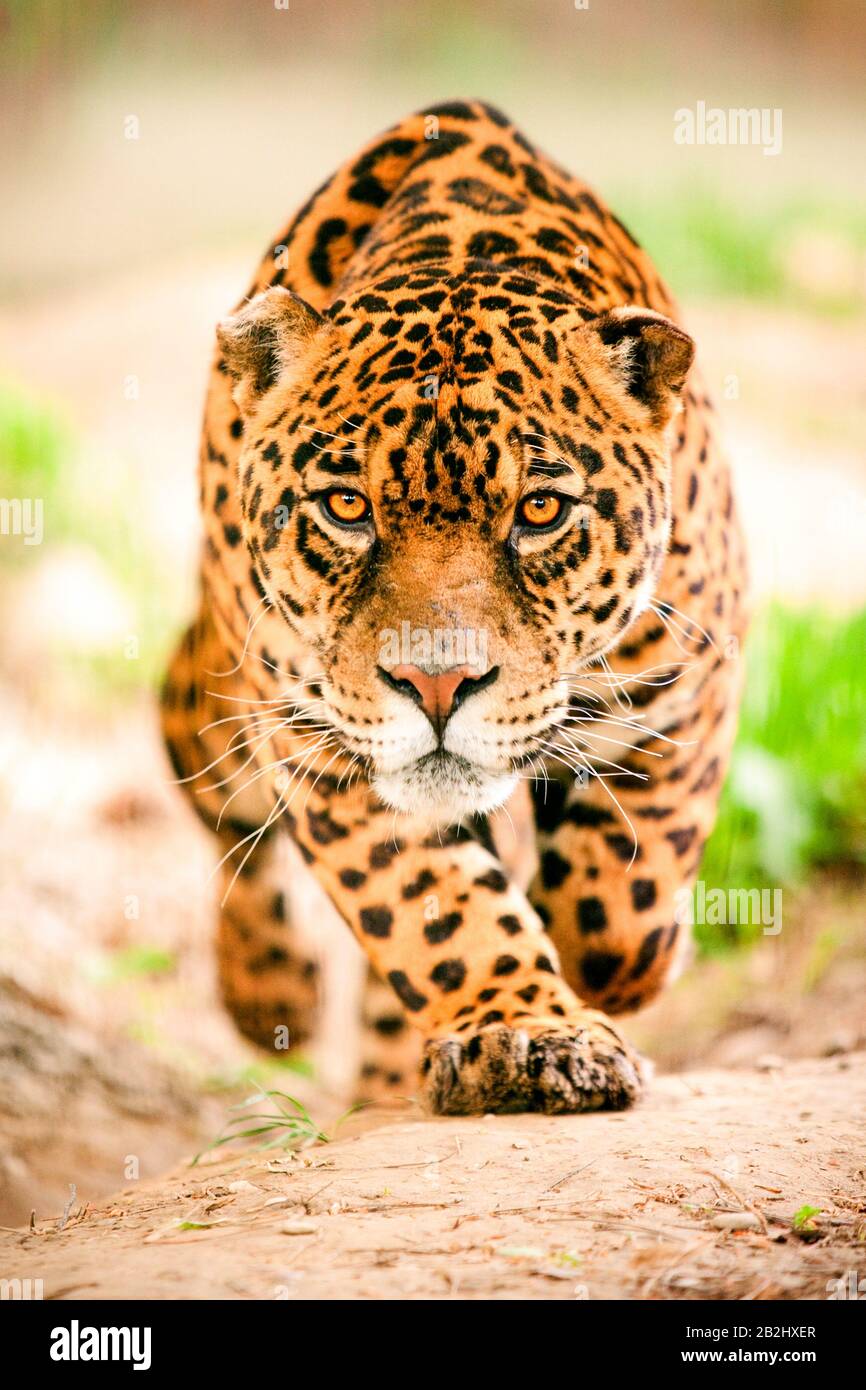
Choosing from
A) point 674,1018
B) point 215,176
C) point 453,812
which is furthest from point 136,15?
point 453,812

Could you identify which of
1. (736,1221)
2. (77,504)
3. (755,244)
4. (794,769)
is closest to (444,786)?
(736,1221)

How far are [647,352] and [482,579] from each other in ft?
2.46

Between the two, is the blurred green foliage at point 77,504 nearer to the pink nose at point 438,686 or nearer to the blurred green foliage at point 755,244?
the blurred green foliage at point 755,244

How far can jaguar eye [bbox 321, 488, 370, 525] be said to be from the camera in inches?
154

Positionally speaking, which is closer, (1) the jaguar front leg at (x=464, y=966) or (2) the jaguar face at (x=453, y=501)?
(2) the jaguar face at (x=453, y=501)

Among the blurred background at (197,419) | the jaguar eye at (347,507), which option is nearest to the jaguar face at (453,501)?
the jaguar eye at (347,507)

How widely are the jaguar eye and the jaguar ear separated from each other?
716mm

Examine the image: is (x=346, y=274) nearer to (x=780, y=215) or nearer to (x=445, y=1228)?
(x=445, y=1228)

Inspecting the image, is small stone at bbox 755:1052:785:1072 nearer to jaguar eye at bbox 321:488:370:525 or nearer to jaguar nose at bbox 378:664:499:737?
jaguar nose at bbox 378:664:499:737

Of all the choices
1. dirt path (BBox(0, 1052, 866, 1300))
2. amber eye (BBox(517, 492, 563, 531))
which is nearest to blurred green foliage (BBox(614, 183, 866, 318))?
amber eye (BBox(517, 492, 563, 531))

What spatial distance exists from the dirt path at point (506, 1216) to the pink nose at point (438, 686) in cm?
95

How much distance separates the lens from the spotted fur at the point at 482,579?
3809mm

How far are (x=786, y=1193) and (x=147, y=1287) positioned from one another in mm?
1311

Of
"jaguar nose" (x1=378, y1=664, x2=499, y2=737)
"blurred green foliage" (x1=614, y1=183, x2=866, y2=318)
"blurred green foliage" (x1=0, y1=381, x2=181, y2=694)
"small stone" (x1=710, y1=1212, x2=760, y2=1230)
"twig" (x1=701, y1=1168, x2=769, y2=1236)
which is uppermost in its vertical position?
"blurred green foliage" (x1=614, y1=183, x2=866, y2=318)
